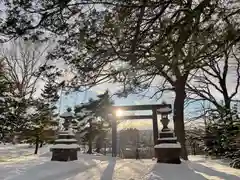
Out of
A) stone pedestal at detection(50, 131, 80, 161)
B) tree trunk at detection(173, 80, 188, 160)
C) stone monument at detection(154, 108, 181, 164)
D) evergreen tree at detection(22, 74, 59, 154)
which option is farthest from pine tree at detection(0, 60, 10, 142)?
Result: tree trunk at detection(173, 80, 188, 160)

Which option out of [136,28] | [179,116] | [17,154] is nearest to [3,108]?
[17,154]

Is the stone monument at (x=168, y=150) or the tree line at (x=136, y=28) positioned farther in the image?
the stone monument at (x=168, y=150)

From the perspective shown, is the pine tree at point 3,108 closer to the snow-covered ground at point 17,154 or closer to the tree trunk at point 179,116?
the snow-covered ground at point 17,154

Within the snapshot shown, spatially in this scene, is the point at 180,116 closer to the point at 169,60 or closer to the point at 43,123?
the point at 169,60

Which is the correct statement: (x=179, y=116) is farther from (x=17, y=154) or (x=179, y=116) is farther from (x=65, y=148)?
(x=17, y=154)

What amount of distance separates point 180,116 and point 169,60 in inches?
231

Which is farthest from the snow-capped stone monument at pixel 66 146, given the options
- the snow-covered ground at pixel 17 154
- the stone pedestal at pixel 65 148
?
the snow-covered ground at pixel 17 154

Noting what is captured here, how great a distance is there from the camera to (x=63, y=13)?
398cm

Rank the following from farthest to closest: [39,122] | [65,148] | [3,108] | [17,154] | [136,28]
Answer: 1. [17,154]
2. [39,122]
3. [3,108]
4. [65,148]
5. [136,28]

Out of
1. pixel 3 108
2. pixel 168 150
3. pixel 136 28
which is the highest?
pixel 136 28

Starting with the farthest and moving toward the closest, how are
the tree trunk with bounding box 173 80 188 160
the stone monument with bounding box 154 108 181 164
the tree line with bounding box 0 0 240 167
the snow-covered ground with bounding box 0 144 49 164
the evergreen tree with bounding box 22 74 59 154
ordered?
the evergreen tree with bounding box 22 74 59 154
the snow-covered ground with bounding box 0 144 49 164
the tree trunk with bounding box 173 80 188 160
the stone monument with bounding box 154 108 181 164
the tree line with bounding box 0 0 240 167

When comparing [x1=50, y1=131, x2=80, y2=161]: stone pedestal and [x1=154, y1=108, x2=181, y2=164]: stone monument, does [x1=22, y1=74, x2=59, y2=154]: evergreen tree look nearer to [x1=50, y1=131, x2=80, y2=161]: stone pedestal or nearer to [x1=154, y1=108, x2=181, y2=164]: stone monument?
[x1=50, y1=131, x2=80, y2=161]: stone pedestal

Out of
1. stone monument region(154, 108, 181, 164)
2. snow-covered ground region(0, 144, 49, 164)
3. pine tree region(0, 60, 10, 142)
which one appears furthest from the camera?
snow-covered ground region(0, 144, 49, 164)

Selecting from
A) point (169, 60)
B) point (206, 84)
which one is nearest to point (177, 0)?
point (169, 60)
